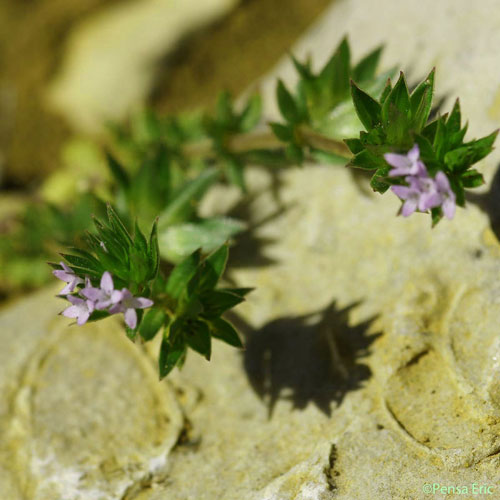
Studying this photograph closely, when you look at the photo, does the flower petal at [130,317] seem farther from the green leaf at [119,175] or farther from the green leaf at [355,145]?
the green leaf at [119,175]

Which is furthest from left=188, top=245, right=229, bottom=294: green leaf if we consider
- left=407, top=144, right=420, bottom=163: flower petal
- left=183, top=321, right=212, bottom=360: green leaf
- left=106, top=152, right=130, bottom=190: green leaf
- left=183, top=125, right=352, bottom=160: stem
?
left=106, top=152, right=130, bottom=190: green leaf

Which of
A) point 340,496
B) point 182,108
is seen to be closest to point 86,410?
point 340,496

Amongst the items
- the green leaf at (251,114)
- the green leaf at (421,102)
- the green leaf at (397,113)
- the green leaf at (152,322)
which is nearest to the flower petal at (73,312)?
the green leaf at (152,322)

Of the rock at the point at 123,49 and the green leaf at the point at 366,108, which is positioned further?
the rock at the point at 123,49

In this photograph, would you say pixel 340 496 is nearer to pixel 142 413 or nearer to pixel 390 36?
pixel 142 413

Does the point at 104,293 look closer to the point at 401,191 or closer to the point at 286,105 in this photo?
the point at 401,191

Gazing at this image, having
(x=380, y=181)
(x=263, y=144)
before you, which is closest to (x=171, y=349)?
(x=380, y=181)
